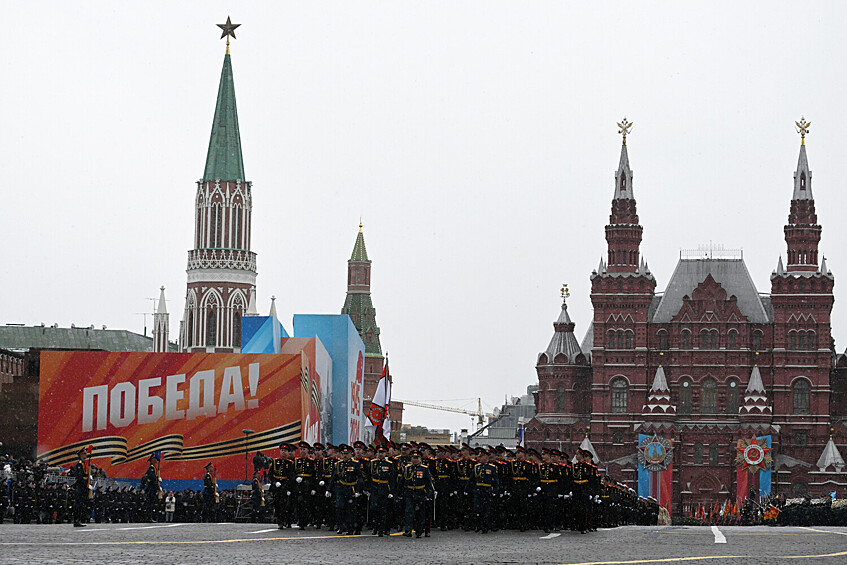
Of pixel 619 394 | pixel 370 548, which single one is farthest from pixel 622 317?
pixel 370 548

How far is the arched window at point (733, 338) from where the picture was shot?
317 ft

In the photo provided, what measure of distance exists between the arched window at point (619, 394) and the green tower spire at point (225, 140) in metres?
29.7

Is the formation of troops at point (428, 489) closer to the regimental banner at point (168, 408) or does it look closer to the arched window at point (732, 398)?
the regimental banner at point (168, 408)

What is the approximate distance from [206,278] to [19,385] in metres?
32.1

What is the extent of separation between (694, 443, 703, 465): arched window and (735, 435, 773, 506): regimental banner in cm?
285

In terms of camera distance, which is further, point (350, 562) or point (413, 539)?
point (413, 539)

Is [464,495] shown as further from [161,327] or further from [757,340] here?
[161,327]

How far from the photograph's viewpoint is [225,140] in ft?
321

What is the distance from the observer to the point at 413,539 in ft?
72.4

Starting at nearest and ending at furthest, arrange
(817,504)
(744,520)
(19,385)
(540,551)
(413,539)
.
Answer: (540,551) < (413,539) < (817,504) < (19,385) < (744,520)

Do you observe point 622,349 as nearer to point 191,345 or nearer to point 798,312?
point 798,312

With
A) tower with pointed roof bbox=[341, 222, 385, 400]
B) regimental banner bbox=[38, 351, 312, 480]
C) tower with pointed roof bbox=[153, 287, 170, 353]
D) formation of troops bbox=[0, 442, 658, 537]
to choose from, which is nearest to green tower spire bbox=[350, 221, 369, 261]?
tower with pointed roof bbox=[341, 222, 385, 400]

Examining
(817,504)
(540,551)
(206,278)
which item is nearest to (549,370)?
(206,278)

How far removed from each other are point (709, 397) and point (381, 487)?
76.1 m
